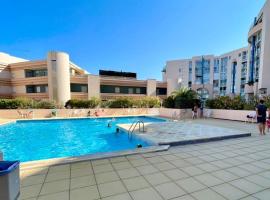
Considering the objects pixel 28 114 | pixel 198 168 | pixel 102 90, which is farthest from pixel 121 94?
pixel 198 168

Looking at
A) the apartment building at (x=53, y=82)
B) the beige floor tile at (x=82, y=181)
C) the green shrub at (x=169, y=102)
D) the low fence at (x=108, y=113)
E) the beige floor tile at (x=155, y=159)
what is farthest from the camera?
the apartment building at (x=53, y=82)

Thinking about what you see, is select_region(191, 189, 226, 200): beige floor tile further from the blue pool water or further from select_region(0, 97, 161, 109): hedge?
select_region(0, 97, 161, 109): hedge

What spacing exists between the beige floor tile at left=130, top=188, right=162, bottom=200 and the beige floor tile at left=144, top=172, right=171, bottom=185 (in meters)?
0.27

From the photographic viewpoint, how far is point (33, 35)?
16.3 meters

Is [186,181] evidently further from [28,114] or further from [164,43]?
[164,43]

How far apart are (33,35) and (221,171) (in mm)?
20285

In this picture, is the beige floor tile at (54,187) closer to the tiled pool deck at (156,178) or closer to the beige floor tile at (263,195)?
the tiled pool deck at (156,178)

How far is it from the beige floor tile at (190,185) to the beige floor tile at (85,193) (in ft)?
5.01

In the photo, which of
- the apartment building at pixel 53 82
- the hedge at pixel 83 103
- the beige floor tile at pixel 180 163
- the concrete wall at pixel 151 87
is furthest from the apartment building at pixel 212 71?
the beige floor tile at pixel 180 163

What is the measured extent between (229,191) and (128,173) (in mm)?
1883

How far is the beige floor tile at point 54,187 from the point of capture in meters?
2.54

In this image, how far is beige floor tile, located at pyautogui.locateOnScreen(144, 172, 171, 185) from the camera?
114 inches

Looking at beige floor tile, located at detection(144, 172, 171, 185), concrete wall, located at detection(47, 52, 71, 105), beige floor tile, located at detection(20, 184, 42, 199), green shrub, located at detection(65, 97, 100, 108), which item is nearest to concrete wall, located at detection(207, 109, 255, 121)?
beige floor tile, located at detection(144, 172, 171, 185)

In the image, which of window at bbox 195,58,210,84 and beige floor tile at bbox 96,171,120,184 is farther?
window at bbox 195,58,210,84
